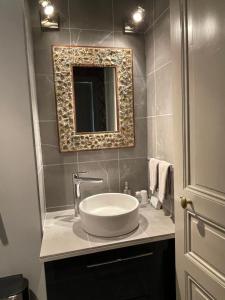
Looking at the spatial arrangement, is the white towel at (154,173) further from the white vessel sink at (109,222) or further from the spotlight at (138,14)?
the spotlight at (138,14)

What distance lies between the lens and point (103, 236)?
51.2 inches

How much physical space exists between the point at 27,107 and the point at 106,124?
2.17ft

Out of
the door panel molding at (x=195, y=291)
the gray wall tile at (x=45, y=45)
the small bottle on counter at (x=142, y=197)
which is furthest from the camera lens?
the small bottle on counter at (x=142, y=197)

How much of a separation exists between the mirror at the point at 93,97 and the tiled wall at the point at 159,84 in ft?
0.52

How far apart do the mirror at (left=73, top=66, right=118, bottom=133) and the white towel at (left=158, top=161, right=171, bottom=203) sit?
0.52 meters

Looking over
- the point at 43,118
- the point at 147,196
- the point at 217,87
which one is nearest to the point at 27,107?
the point at 43,118

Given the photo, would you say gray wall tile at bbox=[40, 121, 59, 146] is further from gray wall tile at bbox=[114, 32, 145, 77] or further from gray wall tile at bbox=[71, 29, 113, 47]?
gray wall tile at bbox=[114, 32, 145, 77]

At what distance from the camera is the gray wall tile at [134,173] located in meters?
1.86

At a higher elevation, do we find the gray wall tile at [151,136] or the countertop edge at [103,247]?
the gray wall tile at [151,136]

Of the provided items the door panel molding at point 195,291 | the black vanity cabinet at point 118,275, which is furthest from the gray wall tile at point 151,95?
the door panel molding at point 195,291

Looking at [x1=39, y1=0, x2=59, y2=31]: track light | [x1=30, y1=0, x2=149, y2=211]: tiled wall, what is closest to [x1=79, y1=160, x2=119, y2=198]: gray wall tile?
[x1=30, y1=0, x2=149, y2=211]: tiled wall

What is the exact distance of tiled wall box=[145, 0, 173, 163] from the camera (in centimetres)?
146

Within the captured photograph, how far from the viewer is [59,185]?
172cm

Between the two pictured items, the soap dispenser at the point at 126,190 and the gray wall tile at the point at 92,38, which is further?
the soap dispenser at the point at 126,190
